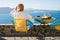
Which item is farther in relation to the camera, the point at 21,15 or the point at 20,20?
the point at 21,15

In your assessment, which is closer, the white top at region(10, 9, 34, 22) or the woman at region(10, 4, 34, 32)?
the woman at region(10, 4, 34, 32)

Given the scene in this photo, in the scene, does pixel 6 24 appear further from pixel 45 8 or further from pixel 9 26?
pixel 45 8

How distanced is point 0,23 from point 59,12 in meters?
1.53

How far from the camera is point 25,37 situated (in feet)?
13.3

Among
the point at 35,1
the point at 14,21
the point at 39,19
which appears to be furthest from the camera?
the point at 35,1

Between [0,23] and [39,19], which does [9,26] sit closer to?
[0,23]

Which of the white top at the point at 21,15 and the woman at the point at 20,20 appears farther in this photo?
the white top at the point at 21,15

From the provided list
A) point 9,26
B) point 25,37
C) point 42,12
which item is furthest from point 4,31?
point 42,12

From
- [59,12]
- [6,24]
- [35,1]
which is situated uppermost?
[35,1]

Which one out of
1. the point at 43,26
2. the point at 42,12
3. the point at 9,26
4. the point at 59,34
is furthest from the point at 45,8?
the point at 9,26

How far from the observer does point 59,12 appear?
414 cm

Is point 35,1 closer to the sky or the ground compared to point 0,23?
closer to the sky

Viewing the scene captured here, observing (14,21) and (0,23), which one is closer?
(14,21)

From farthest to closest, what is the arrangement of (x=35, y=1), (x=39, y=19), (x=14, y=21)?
1. (x=35, y=1)
2. (x=39, y=19)
3. (x=14, y=21)
